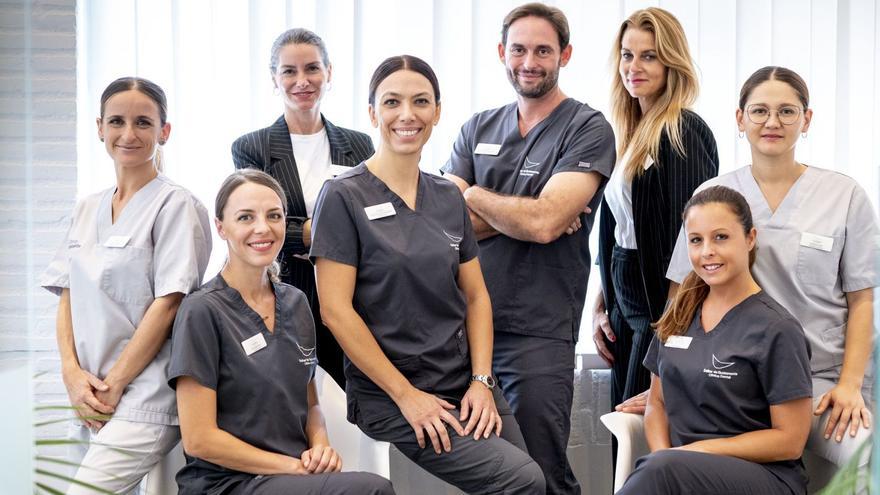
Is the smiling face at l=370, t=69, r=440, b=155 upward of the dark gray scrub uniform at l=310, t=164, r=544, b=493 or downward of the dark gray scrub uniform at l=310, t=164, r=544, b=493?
upward

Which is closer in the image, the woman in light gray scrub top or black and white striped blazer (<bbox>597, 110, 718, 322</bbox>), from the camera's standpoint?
the woman in light gray scrub top

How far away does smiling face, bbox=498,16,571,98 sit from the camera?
2.68m

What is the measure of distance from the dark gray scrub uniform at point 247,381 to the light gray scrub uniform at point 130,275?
0.63 feet

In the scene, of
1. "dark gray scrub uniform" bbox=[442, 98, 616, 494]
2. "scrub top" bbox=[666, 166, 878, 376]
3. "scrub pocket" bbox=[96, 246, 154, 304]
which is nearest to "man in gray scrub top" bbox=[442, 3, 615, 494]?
"dark gray scrub uniform" bbox=[442, 98, 616, 494]

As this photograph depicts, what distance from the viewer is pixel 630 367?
115 inches

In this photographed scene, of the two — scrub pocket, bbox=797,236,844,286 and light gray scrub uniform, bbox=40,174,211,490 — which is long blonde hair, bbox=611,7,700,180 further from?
light gray scrub uniform, bbox=40,174,211,490

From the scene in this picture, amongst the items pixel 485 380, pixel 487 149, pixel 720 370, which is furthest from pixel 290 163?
pixel 720 370

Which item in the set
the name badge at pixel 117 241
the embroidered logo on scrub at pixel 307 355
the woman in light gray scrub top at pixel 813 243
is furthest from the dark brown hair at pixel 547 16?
the name badge at pixel 117 241

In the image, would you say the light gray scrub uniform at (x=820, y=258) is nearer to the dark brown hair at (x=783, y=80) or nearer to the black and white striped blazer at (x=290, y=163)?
the dark brown hair at (x=783, y=80)

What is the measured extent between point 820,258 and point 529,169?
2.65ft

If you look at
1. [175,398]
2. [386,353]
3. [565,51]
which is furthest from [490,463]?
[565,51]

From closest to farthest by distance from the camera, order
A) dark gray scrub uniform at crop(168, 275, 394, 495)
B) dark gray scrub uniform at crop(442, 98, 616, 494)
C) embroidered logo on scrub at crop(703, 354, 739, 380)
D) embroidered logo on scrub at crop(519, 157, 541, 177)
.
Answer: dark gray scrub uniform at crop(168, 275, 394, 495)
embroidered logo on scrub at crop(703, 354, 739, 380)
dark gray scrub uniform at crop(442, 98, 616, 494)
embroidered logo on scrub at crop(519, 157, 541, 177)

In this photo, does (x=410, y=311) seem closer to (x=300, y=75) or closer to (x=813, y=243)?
(x=300, y=75)

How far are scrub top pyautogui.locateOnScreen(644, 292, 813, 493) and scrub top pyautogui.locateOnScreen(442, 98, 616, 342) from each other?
35 cm
